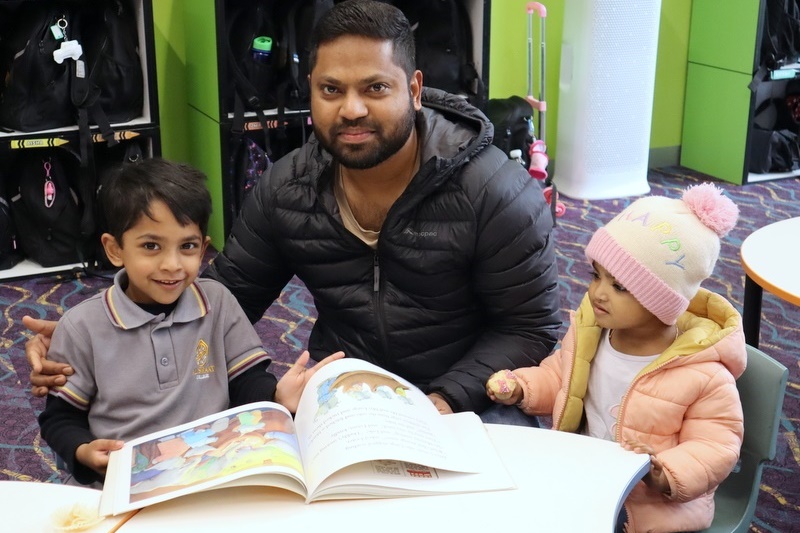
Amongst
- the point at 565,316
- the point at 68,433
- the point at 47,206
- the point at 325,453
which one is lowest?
the point at 565,316

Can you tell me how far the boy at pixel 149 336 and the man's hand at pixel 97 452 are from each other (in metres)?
0.07

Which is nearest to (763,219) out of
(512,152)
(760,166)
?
(760,166)

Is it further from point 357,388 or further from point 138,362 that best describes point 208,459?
point 138,362

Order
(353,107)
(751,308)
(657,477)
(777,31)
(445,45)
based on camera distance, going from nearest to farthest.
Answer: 1. (657,477)
2. (353,107)
3. (751,308)
4. (445,45)
5. (777,31)

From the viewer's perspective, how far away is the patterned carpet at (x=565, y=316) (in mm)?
2566

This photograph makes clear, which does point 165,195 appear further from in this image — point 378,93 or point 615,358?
point 615,358

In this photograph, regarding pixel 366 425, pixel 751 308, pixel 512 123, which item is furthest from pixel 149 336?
pixel 512 123

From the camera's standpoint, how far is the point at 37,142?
11.9 feet

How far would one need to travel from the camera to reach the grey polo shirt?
166 centimetres

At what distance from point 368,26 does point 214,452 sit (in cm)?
89

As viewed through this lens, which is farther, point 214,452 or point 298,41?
point 298,41

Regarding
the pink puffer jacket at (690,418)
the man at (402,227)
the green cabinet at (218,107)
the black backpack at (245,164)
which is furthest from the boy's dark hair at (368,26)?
the black backpack at (245,164)

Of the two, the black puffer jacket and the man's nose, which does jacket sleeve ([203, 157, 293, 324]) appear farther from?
the man's nose

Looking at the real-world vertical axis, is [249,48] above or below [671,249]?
above
